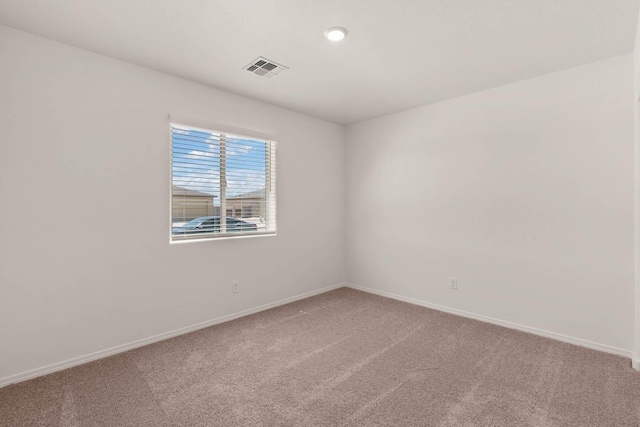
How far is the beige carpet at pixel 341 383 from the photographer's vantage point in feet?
5.86

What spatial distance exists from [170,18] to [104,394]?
255cm

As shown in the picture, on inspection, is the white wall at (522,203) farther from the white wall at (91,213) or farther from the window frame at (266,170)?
the white wall at (91,213)

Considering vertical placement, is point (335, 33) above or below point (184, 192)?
above

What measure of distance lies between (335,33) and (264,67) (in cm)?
82

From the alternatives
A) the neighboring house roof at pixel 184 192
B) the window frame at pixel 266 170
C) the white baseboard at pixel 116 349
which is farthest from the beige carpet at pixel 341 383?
the neighboring house roof at pixel 184 192

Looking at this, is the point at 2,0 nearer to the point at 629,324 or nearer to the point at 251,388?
the point at 251,388

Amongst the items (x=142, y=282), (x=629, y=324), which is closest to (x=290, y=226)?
(x=142, y=282)

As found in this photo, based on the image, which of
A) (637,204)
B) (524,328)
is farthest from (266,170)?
(637,204)

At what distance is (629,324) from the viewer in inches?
98.6

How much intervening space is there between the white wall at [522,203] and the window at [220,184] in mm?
1604

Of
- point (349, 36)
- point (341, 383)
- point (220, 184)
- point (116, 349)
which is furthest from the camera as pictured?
point (220, 184)

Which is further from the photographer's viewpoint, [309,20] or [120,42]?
[120,42]

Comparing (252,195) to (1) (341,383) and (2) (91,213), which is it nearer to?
(2) (91,213)

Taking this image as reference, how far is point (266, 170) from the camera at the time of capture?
12.5 ft
